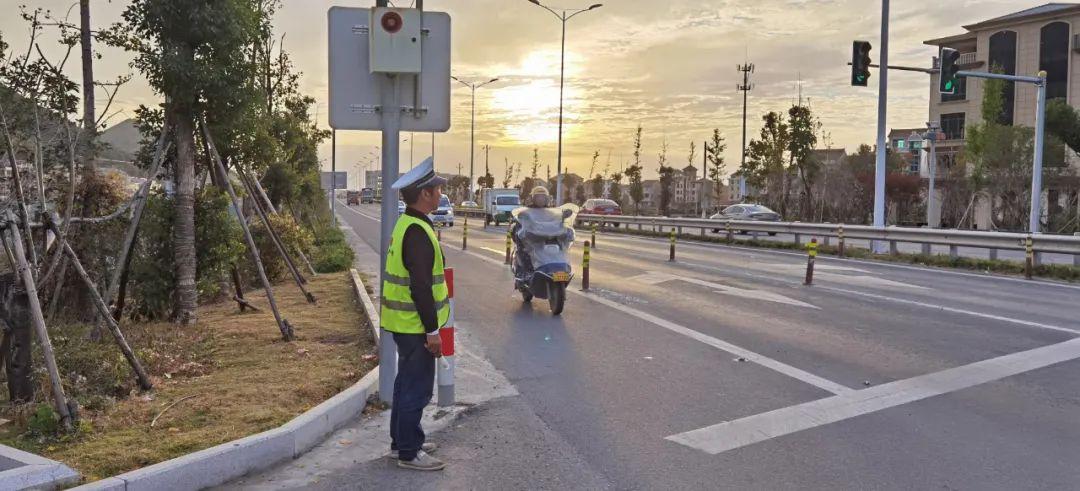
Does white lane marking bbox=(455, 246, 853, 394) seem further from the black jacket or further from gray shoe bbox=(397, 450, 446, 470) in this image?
the black jacket

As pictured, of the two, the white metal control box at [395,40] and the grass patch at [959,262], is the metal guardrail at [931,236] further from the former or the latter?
the white metal control box at [395,40]

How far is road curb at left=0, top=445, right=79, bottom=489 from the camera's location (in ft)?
13.6

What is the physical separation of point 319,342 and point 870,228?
56.3 ft

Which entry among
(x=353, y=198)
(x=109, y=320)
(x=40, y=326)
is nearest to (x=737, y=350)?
(x=109, y=320)

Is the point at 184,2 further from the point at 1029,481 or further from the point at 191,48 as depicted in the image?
the point at 1029,481

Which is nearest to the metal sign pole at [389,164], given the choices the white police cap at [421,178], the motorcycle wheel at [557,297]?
the white police cap at [421,178]

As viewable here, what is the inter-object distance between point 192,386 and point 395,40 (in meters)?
3.21

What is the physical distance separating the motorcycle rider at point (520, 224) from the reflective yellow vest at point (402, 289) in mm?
6575

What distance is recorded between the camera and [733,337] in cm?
936

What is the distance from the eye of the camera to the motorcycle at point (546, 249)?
11.2 metres

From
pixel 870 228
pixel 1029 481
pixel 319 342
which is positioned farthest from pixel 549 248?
pixel 870 228

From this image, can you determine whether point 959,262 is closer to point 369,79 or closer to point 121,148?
point 369,79

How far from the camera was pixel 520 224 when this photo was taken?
11656 mm

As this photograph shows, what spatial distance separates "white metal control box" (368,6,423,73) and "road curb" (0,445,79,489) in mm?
3307
